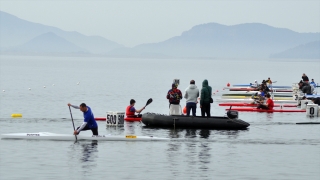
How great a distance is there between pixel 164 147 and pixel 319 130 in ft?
33.7

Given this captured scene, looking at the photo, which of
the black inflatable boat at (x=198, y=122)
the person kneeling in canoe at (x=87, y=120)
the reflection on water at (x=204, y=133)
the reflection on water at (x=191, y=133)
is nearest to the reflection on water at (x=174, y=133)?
the black inflatable boat at (x=198, y=122)

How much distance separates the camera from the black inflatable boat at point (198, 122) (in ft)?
113

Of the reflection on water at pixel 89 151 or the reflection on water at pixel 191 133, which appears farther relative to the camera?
the reflection on water at pixel 191 133

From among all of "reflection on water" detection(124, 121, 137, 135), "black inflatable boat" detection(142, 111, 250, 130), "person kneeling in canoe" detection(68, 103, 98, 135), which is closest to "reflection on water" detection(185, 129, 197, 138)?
"black inflatable boat" detection(142, 111, 250, 130)

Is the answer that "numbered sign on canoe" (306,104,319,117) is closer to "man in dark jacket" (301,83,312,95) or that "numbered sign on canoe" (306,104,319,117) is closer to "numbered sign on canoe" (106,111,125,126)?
"man in dark jacket" (301,83,312,95)

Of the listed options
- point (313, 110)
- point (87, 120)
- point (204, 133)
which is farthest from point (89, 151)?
point (313, 110)

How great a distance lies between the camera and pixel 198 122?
112 feet

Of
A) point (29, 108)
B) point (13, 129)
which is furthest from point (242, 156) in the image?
point (29, 108)

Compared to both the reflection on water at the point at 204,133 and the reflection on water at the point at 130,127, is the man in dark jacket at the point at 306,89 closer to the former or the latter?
the reflection on water at the point at 130,127

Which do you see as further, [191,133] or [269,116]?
[269,116]

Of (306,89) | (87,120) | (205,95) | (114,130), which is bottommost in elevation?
(114,130)

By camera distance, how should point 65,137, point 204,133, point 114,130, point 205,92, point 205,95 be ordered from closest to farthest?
point 65,137
point 204,133
point 205,92
point 205,95
point 114,130

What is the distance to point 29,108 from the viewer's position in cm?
5341

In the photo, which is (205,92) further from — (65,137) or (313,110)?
(313,110)
